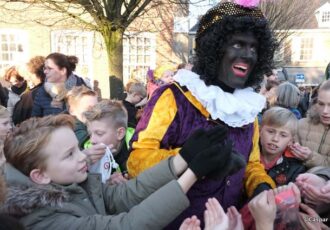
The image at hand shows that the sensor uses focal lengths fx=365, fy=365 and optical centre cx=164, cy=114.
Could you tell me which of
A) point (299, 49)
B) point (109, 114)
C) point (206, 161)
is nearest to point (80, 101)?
point (109, 114)

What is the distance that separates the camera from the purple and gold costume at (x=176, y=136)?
1.60 m

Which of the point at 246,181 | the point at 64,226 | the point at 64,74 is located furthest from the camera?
the point at 64,74

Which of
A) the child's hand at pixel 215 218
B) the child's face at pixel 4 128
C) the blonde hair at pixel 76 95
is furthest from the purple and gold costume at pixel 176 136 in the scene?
the child's face at pixel 4 128

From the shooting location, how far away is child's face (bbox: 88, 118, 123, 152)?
222 centimetres

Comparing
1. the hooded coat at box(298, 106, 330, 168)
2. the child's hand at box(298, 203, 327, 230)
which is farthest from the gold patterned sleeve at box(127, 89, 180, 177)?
the hooded coat at box(298, 106, 330, 168)

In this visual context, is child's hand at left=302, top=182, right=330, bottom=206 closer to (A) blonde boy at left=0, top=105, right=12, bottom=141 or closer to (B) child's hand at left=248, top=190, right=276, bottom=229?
(B) child's hand at left=248, top=190, right=276, bottom=229

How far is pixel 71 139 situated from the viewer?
57.6 inches

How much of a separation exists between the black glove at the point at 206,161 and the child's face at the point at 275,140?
1005 millimetres

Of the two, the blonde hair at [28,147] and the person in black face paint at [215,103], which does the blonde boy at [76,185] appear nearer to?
the blonde hair at [28,147]

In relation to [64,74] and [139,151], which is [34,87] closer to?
[64,74]

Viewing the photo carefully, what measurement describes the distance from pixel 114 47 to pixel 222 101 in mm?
7032

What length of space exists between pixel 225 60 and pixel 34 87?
2799 mm

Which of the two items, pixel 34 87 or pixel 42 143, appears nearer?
pixel 42 143

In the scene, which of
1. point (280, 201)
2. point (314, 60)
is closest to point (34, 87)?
point (280, 201)
